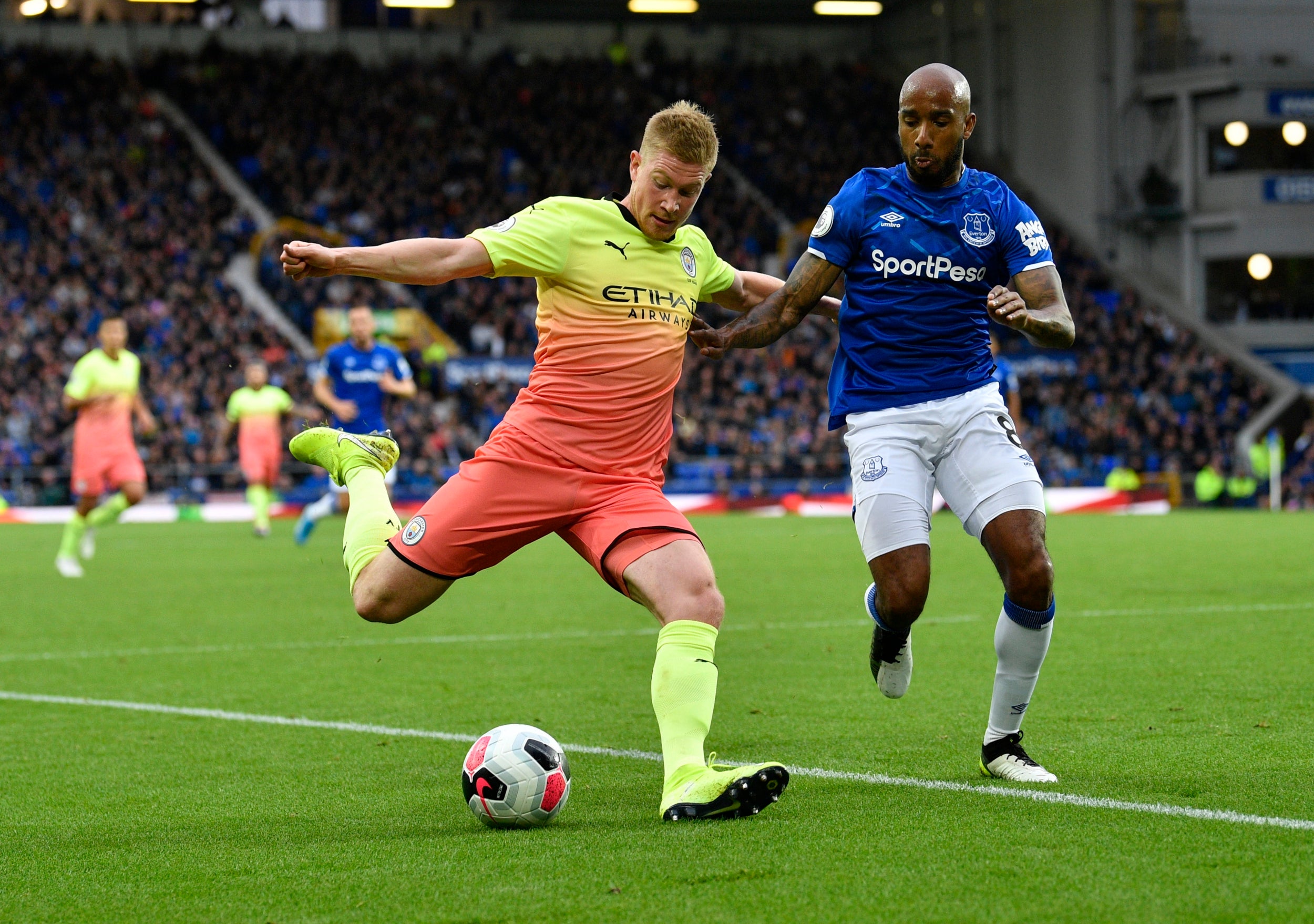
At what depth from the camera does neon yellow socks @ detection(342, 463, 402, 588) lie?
583cm

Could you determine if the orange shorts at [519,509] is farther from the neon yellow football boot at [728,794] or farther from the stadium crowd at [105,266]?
the stadium crowd at [105,266]

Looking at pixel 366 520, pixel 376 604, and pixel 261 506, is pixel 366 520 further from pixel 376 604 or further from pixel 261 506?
pixel 261 506

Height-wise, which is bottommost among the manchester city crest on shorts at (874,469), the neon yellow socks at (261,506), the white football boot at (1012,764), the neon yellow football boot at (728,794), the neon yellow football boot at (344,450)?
the neon yellow socks at (261,506)

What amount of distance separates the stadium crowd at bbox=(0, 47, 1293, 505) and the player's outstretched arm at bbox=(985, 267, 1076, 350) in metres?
25.1

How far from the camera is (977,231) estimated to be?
571cm

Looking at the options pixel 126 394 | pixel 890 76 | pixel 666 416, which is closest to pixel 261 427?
pixel 126 394

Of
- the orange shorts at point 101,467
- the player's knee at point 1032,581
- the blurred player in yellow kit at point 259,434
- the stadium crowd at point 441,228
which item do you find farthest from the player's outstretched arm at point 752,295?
the stadium crowd at point 441,228

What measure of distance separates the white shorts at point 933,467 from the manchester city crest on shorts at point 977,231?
0.53 m

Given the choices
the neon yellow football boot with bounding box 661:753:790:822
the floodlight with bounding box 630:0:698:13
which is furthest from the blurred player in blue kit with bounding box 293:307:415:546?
the floodlight with bounding box 630:0:698:13

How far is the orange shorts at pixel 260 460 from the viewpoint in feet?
74.6

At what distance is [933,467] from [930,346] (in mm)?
437

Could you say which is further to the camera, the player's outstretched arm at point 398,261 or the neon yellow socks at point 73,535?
the neon yellow socks at point 73,535

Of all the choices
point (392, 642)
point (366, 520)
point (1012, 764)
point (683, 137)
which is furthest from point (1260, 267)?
point (683, 137)

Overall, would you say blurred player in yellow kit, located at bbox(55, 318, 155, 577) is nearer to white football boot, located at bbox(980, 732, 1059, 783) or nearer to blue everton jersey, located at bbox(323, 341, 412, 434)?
blue everton jersey, located at bbox(323, 341, 412, 434)
